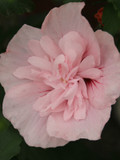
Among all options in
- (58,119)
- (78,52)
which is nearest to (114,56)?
(78,52)

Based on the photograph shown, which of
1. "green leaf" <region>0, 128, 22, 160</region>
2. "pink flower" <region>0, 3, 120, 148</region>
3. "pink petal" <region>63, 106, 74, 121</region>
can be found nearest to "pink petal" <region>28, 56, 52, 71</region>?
"pink flower" <region>0, 3, 120, 148</region>

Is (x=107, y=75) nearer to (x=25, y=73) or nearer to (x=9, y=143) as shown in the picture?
(x=25, y=73)

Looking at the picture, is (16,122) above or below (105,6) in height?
below

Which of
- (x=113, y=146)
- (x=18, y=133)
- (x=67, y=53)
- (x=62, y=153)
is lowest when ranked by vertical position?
(x=113, y=146)

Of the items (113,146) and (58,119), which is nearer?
(58,119)

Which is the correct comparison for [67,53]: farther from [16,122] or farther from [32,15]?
[32,15]

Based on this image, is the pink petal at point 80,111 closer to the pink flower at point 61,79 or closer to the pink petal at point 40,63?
the pink flower at point 61,79
